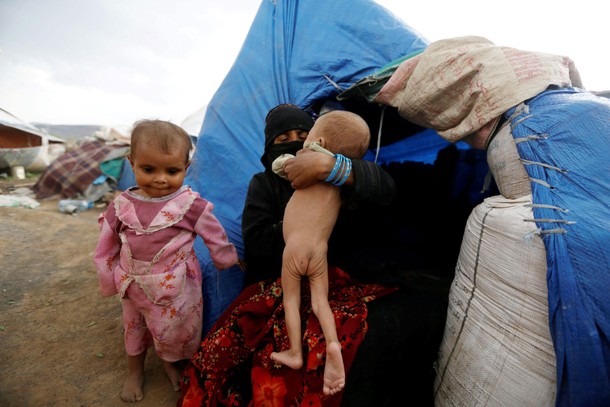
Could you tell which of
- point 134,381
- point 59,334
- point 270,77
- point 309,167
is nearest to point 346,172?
point 309,167

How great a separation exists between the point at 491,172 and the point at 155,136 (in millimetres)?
1580

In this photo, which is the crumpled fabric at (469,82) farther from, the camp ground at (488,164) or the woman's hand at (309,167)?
the woman's hand at (309,167)

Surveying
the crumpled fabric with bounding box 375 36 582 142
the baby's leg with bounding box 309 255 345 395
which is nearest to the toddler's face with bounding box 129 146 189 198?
the baby's leg with bounding box 309 255 345 395

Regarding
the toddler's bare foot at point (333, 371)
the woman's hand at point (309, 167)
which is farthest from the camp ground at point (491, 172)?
the woman's hand at point (309, 167)

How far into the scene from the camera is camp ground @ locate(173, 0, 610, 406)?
40.7 inches

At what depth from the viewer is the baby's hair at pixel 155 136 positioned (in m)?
1.44

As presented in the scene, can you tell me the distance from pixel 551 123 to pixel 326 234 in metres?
0.98

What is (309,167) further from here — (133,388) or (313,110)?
(133,388)

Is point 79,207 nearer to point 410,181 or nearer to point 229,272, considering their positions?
point 229,272

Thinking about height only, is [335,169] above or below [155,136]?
above

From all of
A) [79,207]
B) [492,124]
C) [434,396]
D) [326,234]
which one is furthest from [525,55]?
[79,207]

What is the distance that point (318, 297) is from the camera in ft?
4.47

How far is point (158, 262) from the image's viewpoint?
5.10 feet

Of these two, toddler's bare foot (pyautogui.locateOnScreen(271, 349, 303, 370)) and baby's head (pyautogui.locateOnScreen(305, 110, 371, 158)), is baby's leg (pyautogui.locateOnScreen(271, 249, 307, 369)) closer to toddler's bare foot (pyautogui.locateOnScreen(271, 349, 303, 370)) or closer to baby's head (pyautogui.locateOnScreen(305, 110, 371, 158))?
toddler's bare foot (pyautogui.locateOnScreen(271, 349, 303, 370))
